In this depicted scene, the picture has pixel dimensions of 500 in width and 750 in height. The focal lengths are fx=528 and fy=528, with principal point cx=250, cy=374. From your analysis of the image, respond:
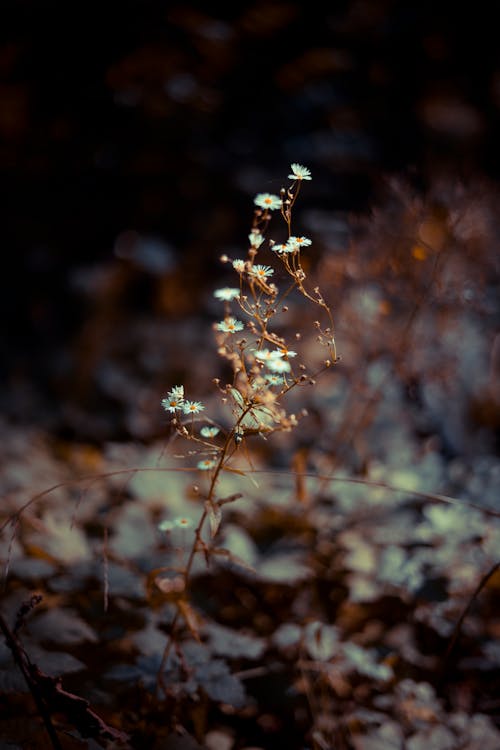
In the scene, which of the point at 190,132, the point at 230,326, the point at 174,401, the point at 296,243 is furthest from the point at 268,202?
the point at 190,132

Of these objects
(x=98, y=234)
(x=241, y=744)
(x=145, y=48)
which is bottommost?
(x=241, y=744)

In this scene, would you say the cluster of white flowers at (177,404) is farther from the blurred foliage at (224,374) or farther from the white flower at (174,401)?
the blurred foliage at (224,374)

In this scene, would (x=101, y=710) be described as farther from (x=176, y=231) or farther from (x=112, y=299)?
(x=176, y=231)

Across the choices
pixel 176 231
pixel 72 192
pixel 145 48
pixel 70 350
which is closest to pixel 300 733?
pixel 70 350

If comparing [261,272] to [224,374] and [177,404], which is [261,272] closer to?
[177,404]

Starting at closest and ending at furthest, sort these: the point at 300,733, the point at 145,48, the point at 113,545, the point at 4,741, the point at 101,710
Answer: the point at 4,741
the point at 101,710
the point at 300,733
the point at 113,545
the point at 145,48

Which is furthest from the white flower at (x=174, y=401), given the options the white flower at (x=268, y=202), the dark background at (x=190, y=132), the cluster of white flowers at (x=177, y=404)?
the dark background at (x=190, y=132)
